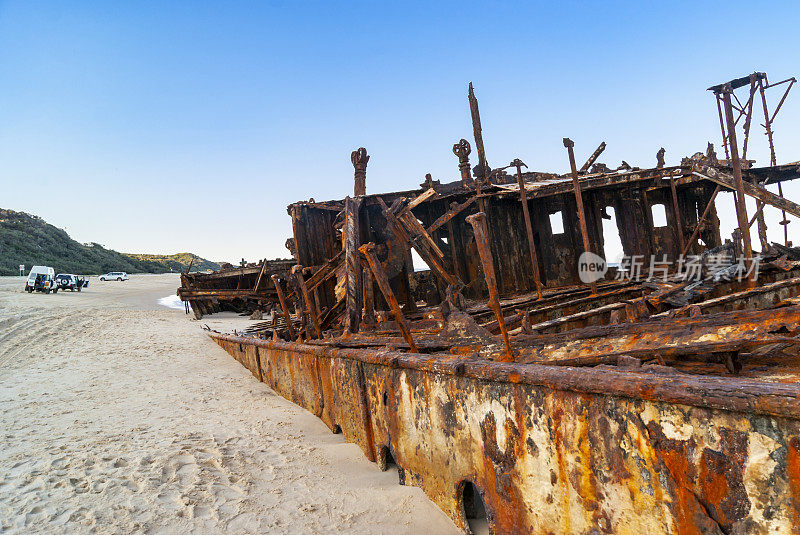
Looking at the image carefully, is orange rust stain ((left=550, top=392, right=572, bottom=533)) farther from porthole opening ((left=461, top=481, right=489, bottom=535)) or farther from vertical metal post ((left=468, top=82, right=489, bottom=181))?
vertical metal post ((left=468, top=82, right=489, bottom=181))

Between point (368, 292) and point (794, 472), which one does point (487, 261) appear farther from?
point (368, 292)

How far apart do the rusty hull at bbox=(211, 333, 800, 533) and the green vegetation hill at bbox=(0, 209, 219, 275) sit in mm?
53037

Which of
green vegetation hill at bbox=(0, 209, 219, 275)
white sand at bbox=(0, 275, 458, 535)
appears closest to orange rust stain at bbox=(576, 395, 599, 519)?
white sand at bbox=(0, 275, 458, 535)

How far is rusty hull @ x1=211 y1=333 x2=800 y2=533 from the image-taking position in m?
1.43

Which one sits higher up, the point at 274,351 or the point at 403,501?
the point at 274,351

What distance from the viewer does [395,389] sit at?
11.4 feet

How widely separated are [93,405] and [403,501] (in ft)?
16.7

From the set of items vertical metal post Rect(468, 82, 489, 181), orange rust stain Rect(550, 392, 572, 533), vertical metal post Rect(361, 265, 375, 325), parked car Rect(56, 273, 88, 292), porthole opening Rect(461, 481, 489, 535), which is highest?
vertical metal post Rect(468, 82, 489, 181)

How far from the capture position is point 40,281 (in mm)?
30938

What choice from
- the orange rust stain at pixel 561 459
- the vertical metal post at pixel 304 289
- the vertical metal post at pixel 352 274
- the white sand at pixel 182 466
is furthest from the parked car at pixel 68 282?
the orange rust stain at pixel 561 459

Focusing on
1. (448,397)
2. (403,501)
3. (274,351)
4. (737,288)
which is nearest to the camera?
(448,397)

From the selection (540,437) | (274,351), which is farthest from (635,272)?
(540,437)

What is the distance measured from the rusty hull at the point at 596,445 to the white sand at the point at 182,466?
51 centimetres

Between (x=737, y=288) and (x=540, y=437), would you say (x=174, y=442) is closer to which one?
(x=540, y=437)
